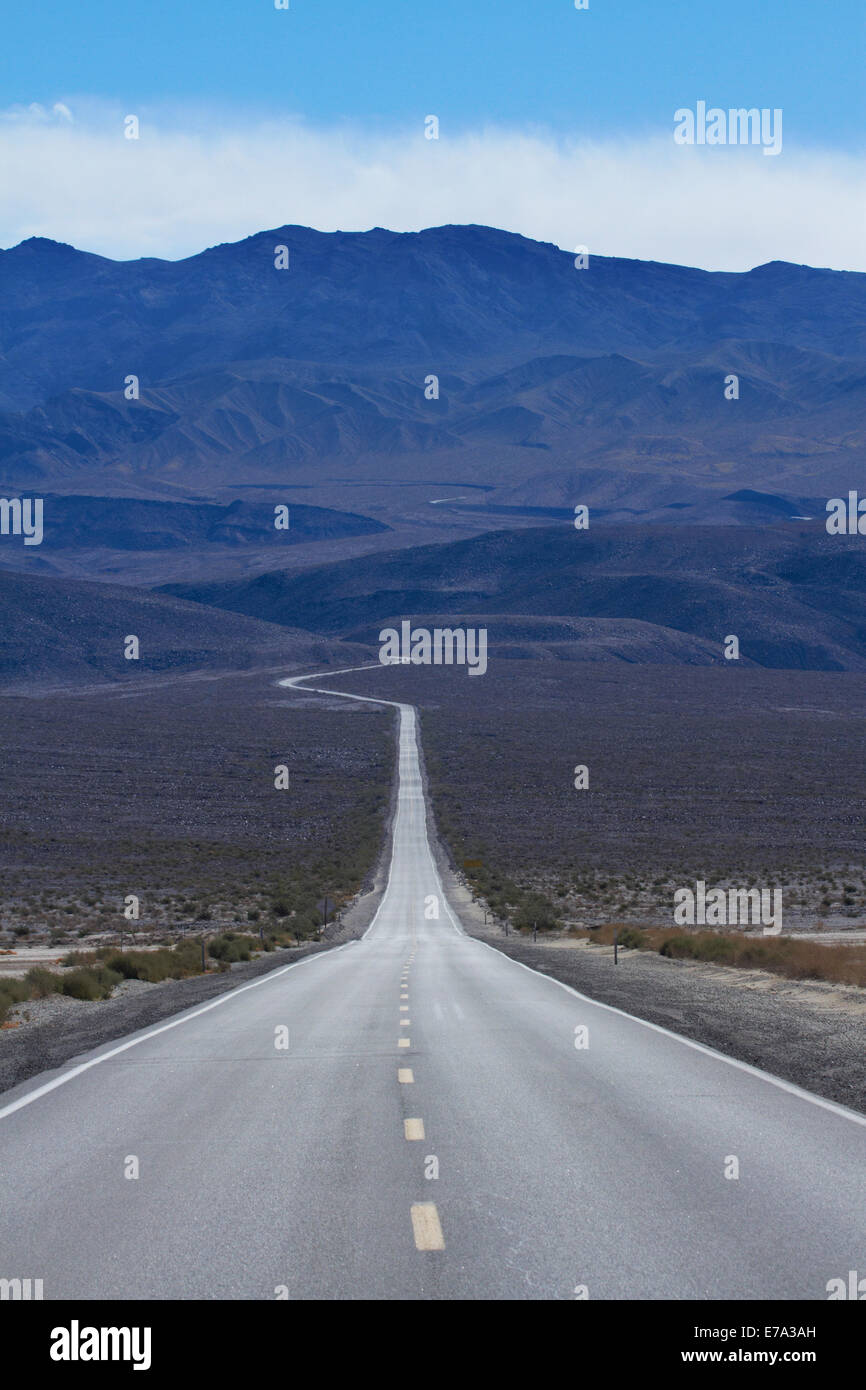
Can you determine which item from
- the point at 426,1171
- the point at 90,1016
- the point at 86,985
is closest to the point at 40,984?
the point at 86,985

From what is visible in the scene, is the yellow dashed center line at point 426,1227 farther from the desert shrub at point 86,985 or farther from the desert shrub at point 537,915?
the desert shrub at point 537,915

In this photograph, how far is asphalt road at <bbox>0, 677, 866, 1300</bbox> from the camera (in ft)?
20.2

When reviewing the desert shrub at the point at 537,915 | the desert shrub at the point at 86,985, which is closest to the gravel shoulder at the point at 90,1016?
the desert shrub at the point at 86,985

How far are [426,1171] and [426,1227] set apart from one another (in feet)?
3.94

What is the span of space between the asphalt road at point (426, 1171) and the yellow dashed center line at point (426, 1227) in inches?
0.9

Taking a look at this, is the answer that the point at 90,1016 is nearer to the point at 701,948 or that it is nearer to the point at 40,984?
the point at 40,984

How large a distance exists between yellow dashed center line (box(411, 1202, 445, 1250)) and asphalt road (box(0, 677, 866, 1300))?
0.9 inches

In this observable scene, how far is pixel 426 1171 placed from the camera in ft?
26.2

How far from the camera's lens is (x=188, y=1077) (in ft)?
37.8

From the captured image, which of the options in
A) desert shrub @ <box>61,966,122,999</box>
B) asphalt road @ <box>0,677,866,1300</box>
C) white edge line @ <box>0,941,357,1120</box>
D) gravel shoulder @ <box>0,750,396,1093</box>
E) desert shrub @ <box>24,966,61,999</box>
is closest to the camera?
asphalt road @ <box>0,677,866,1300</box>

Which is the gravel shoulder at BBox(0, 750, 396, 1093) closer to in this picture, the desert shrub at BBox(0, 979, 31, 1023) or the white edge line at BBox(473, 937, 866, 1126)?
the desert shrub at BBox(0, 979, 31, 1023)

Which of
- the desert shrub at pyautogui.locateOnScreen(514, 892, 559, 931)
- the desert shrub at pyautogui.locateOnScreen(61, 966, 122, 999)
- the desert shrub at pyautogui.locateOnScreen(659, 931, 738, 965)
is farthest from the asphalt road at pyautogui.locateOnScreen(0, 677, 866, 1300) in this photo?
the desert shrub at pyautogui.locateOnScreen(514, 892, 559, 931)

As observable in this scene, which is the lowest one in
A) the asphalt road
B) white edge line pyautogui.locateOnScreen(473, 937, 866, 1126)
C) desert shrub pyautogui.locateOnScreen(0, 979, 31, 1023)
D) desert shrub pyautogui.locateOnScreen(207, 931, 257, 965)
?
desert shrub pyautogui.locateOnScreen(207, 931, 257, 965)
